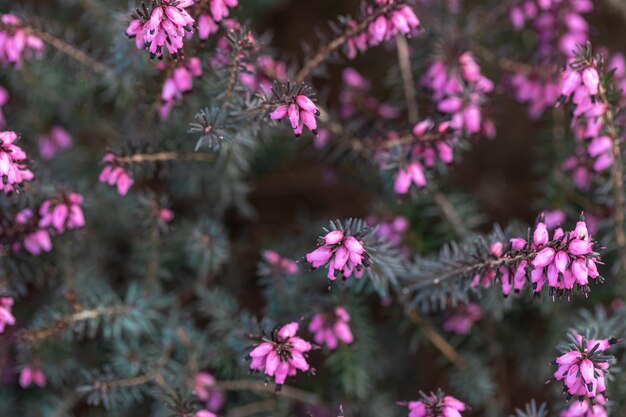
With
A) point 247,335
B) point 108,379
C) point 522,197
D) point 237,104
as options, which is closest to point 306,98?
point 237,104

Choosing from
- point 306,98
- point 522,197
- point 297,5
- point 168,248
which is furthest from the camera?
point 297,5

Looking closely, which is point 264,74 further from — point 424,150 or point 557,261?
point 557,261

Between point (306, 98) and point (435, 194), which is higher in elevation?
point (435, 194)

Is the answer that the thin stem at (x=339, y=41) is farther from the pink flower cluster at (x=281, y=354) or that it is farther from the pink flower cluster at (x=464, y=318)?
the pink flower cluster at (x=464, y=318)

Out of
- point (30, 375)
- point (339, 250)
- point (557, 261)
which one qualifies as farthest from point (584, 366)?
point (30, 375)

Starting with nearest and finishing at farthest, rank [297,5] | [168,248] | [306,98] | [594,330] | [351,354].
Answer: [306,98] → [594,330] → [351,354] → [168,248] → [297,5]

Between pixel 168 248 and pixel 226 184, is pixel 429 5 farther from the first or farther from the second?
pixel 168 248
